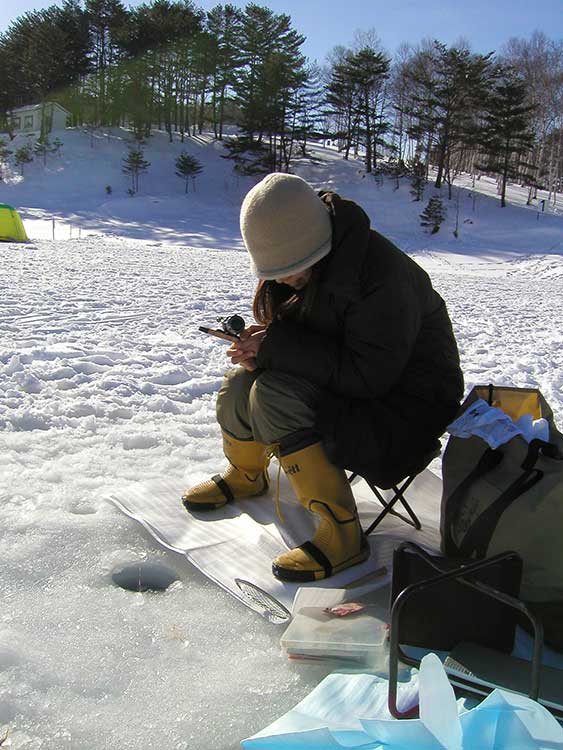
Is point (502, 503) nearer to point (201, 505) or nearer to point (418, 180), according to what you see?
point (201, 505)

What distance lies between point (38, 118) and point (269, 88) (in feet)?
55.9

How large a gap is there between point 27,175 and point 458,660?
39952 millimetres

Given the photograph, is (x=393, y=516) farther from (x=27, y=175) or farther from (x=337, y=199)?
(x=27, y=175)

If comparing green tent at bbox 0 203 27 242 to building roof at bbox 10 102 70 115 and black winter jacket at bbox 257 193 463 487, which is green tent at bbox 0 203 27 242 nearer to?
black winter jacket at bbox 257 193 463 487

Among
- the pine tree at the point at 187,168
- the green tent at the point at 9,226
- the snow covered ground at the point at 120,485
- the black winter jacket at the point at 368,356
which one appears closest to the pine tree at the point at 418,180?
the pine tree at the point at 187,168

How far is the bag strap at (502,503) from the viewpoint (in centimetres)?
172

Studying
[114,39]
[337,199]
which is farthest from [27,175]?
[337,199]

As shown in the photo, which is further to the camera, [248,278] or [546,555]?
[248,278]

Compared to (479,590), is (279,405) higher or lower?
higher

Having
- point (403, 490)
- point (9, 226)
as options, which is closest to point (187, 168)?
point (9, 226)

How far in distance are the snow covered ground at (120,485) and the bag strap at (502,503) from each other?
0.56m

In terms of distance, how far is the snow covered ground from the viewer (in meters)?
1.50

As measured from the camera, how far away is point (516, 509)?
67.0 inches

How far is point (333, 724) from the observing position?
1.29 metres
